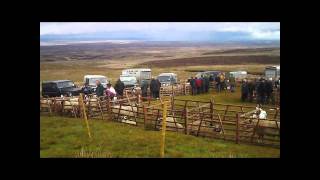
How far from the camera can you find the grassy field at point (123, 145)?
9.88 meters

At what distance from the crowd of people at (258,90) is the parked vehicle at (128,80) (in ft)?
5.28

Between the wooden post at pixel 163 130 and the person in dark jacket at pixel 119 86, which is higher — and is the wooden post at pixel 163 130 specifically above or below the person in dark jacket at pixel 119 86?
below

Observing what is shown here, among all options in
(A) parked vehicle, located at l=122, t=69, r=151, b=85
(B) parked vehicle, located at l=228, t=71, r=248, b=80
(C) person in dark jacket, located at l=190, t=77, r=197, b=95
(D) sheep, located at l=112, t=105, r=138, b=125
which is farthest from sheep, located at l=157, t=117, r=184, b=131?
(B) parked vehicle, located at l=228, t=71, r=248, b=80

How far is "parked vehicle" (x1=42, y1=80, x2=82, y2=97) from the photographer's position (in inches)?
389

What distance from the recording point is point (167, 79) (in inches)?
400

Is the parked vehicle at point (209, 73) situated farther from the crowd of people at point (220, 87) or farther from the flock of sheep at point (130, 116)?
the flock of sheep at point (130, 116)

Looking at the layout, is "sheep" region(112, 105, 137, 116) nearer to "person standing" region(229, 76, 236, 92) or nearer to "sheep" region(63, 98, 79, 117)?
"sheep" region(63, 98, 79, 117)

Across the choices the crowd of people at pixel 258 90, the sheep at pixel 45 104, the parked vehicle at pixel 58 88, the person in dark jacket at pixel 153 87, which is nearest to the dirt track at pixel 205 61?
the person in dark jacket at pixel 153 87

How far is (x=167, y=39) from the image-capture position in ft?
32.5

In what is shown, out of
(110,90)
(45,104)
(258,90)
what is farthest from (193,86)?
(45,104)

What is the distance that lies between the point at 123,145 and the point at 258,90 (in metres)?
2.16
